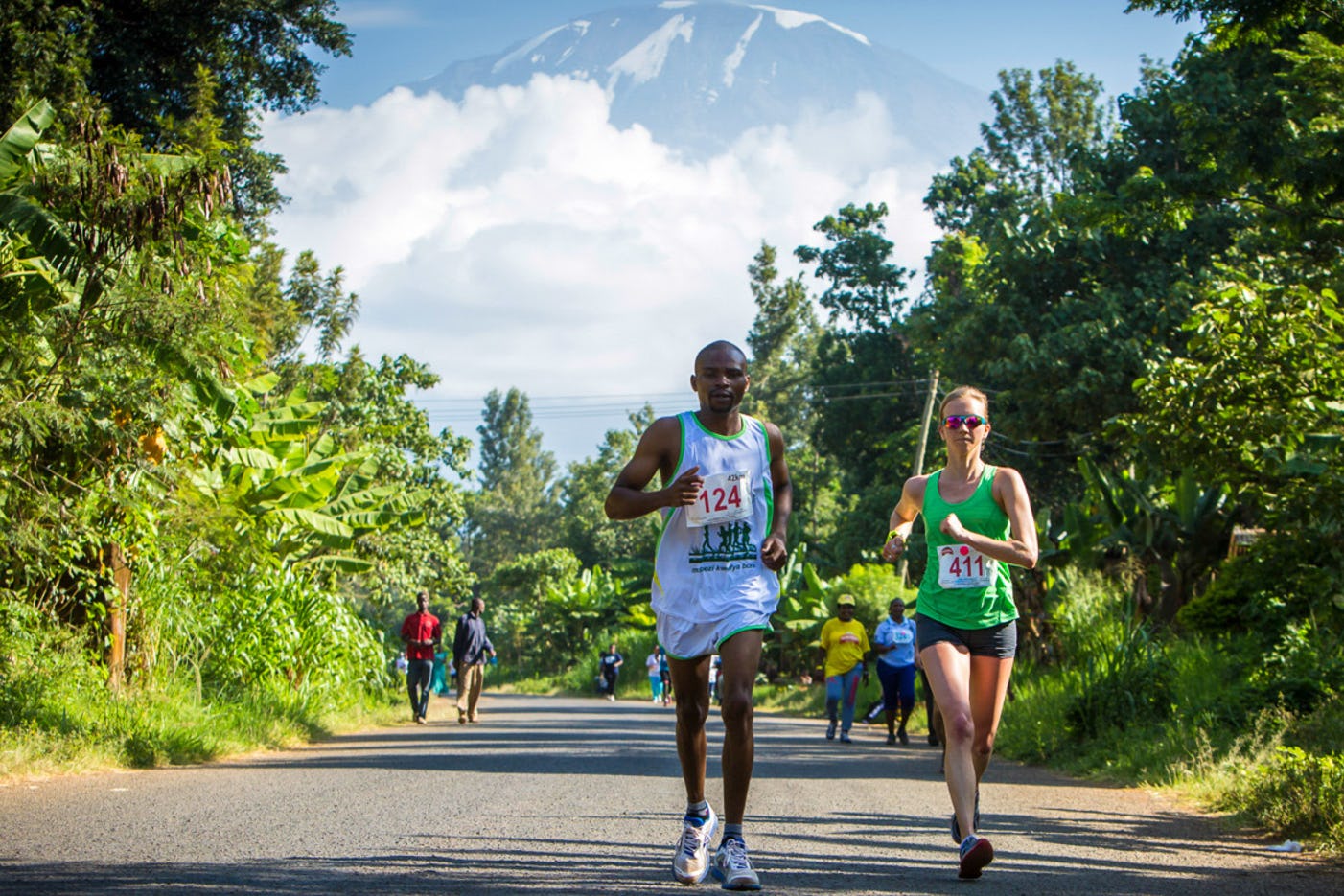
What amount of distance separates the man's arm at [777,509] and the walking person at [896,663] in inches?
427

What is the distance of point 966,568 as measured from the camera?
247 inches

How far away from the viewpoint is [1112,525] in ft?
68.1

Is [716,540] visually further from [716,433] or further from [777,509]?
[716,433]

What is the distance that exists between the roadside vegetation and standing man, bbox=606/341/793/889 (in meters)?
3.40

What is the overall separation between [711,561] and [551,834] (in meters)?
2.17

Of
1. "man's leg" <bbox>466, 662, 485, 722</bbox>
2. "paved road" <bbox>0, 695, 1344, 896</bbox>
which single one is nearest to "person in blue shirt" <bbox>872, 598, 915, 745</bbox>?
"paved road" <bbox>0, 695, 1344, 896</bbox>

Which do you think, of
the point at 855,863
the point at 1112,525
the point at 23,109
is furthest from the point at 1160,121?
the point at 855,863

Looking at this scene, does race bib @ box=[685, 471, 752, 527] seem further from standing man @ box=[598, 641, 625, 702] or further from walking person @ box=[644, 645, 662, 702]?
standing man @ box=[598, 641, 625, 702]

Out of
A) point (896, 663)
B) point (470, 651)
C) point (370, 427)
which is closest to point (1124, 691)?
point (896, 663)

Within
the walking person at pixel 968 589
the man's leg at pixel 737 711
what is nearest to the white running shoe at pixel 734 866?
the man's leg at pixel 737 711

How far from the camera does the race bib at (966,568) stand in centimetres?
625

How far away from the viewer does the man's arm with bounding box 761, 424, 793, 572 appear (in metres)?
5.66

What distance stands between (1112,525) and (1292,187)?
12.3 m

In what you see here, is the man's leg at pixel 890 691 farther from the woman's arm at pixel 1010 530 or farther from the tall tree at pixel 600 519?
the tall tree at pixel 600 519
